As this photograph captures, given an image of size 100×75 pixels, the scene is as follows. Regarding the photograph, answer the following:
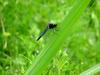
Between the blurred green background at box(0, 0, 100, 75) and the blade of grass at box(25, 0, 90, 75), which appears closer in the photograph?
the blade of grass at box(25, 0, 90, 75)

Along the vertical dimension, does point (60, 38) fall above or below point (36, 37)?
above

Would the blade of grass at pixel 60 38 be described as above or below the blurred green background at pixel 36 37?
above

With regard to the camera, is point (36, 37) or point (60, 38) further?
point (36, 37)

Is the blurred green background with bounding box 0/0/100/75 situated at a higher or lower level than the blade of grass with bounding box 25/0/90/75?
lower

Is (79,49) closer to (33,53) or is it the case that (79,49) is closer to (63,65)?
(33,53)

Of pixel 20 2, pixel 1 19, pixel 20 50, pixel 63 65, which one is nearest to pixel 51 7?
pixel 20 2
